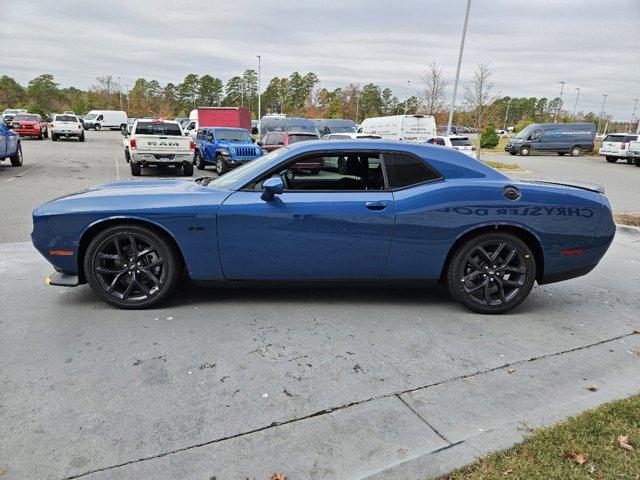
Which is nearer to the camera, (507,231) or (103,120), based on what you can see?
(507,231)

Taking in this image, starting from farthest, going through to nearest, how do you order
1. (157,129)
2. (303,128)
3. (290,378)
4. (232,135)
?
(303,128) → (232,135) → (157,129) → (290,378)

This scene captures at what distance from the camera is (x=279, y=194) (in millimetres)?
3945

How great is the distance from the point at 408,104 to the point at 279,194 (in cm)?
7713

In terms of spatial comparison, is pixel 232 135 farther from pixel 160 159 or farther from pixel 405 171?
pixel 405 171

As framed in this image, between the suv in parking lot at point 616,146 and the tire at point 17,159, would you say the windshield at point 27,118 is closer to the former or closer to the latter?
the tire at point 17,159

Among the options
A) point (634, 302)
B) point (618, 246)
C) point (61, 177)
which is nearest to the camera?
point (634, 302)

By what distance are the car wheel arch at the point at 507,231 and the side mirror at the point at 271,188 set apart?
1581 millimetres

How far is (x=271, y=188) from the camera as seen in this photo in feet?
12.6

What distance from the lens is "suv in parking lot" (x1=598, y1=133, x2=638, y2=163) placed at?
28.8m

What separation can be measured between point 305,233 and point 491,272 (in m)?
1.70

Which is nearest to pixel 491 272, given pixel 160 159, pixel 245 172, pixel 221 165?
pixel 245 172

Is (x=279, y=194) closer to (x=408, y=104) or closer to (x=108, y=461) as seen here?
(x=108, y=461)

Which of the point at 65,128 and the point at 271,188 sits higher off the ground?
the point at 271,188

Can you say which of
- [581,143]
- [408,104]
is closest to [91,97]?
[408,104]
